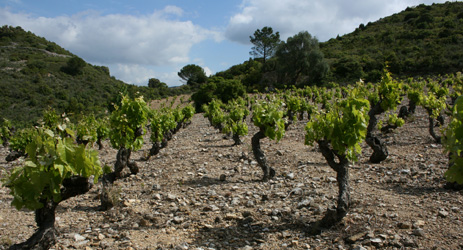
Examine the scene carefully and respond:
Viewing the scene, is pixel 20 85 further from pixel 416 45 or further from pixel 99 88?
pixel 416 45

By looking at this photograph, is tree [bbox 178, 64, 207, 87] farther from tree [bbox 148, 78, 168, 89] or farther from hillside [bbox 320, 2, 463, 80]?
hillside [bbox 320, 2, 463, 80]

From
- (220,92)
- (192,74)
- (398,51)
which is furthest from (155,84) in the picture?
(398,51)

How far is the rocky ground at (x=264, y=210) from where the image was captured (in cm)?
466

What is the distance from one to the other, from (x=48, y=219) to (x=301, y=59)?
171 feet

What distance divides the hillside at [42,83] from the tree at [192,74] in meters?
11.6

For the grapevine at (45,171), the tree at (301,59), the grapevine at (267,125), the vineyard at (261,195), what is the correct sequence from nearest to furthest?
the grapevine at (45,171), the vineyard at (261,195), the grapevine at (267,125), the tree at (301,59)

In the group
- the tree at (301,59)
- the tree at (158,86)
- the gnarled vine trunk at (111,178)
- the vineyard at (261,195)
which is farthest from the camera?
the tree at (158,86)

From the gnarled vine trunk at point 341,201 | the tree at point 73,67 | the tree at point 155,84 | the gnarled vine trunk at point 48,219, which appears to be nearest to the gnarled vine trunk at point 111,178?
the gnarled vine trunk at point 48,219

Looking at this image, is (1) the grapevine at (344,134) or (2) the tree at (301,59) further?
(2) the tree at (301,59)

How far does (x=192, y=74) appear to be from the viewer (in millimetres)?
82062

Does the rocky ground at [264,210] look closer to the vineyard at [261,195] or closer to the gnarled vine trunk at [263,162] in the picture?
the vineyard at [261,195]

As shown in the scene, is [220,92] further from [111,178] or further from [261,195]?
[261,195]

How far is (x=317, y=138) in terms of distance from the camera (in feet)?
18.6

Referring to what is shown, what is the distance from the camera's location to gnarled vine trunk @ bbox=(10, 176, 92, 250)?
13.9 ft
